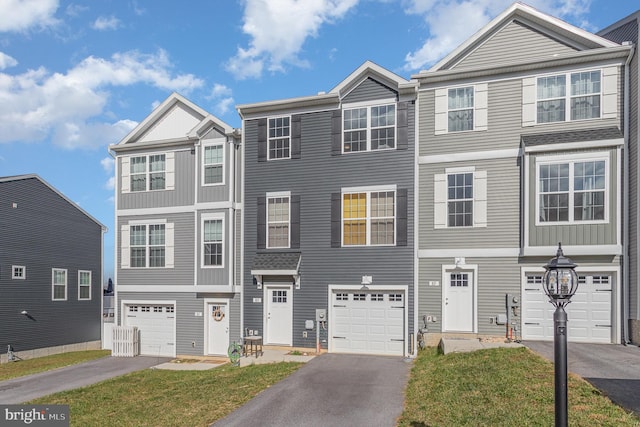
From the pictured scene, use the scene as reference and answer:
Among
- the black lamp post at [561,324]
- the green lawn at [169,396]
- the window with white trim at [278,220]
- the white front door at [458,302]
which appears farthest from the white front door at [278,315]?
the black lamp post at [561,324]

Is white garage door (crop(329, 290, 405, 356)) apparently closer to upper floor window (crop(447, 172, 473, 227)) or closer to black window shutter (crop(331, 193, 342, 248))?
black window shutter (crop(331, 193, 342, 248))

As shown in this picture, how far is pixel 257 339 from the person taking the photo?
1466 centimetres

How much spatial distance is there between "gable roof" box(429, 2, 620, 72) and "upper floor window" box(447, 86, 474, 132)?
43.8 inches

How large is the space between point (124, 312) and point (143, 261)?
2.40m

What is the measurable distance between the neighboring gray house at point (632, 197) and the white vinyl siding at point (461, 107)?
3.98m

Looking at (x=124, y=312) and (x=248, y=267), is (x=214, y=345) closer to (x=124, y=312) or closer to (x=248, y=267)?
(x=248, y=267)

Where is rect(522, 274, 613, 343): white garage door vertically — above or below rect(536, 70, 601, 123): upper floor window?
below

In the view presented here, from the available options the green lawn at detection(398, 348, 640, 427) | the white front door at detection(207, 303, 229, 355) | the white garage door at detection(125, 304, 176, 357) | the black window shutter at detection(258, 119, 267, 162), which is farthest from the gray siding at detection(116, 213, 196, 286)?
the green lawn at detection(398, 348, 640, 427)

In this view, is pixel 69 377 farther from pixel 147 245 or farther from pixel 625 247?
pixel 625 247

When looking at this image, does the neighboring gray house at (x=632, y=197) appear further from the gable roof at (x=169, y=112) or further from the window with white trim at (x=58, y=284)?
the window with white trim at (x=58, y=284)

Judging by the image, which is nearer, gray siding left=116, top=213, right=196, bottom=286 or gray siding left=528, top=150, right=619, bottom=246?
gray siding left=528, top=150, right=619, bottom=246

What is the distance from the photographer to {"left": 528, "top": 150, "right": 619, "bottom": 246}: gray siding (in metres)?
12.3

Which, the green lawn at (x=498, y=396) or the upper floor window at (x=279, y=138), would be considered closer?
the green lawn at (x=498, y=396)

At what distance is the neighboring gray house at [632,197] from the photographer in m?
11.9
